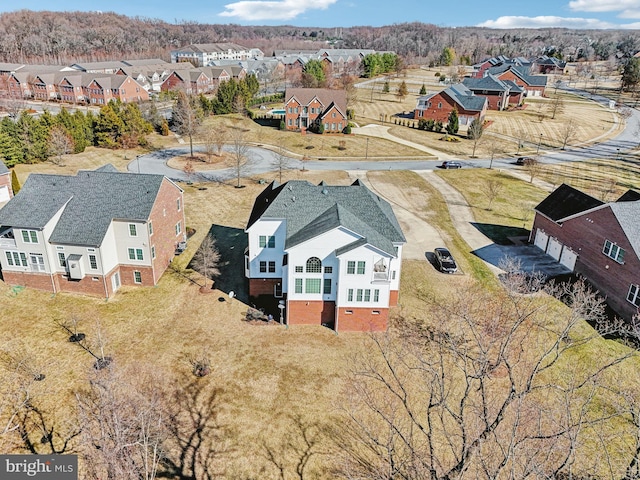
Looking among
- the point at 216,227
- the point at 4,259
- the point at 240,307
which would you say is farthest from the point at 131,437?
the point at 216,227

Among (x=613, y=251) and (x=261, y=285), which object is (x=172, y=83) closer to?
(x=261, y=285)

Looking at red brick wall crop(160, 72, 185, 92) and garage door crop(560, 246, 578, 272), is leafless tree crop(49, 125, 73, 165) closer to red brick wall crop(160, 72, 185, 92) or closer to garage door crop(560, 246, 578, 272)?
red brick wall crop(160, 72, 185, 92)

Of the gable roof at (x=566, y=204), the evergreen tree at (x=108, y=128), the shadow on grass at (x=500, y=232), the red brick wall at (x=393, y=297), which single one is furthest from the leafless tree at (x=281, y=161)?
the gable roof at (x=566, y=204)

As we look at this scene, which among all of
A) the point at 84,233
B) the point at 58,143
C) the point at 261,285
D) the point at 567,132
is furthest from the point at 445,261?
the point at 567,132

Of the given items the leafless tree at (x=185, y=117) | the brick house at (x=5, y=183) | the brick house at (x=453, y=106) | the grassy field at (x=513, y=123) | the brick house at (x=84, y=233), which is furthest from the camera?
the brick house at (x=453, y=106)

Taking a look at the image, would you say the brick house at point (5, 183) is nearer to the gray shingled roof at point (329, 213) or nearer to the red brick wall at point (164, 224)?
the red brick wall at point (164, 224)

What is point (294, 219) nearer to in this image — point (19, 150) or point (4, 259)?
point (4, 259)
